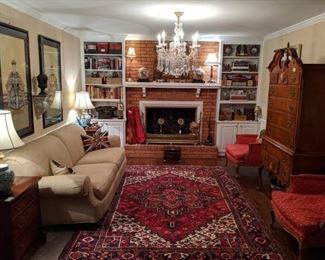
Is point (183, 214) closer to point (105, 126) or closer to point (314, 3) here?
point (314, 3)

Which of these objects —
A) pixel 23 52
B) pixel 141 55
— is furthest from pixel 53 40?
pixel 141 55

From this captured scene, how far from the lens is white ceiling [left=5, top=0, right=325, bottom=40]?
330 centimetres

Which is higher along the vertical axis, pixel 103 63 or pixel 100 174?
pixel 103 63

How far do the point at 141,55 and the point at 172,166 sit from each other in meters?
2.48

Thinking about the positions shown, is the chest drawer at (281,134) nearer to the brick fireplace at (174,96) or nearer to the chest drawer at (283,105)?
the chest drawer at (283,105)

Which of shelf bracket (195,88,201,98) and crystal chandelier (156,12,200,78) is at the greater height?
crystal chandelier (156,12,200,78)

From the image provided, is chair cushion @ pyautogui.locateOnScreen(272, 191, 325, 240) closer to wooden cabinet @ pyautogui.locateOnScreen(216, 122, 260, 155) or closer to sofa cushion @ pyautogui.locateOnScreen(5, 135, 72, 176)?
sofa cushion @ pyautogui.locateOnScreen(5, 135, 72, 176)

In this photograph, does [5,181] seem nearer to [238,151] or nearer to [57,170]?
[57,170]

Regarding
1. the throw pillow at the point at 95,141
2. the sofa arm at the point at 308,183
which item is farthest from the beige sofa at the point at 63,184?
the sofa arm at the point at 308,183

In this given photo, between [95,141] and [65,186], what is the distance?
1.92m

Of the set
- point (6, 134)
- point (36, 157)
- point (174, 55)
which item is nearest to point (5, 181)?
point (6, 134)

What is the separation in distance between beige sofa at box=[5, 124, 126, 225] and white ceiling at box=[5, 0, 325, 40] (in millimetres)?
1679

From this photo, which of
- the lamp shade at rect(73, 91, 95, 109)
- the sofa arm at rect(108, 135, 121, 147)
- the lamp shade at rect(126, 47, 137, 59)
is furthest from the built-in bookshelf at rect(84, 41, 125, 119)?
the sofa arm at rect(108, 135, 121, 147)

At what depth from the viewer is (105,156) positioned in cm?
431
